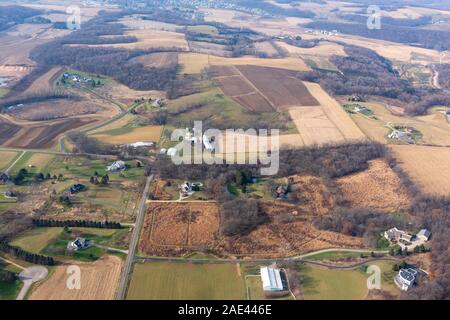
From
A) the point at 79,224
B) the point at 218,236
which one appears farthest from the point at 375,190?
the point at 79,224

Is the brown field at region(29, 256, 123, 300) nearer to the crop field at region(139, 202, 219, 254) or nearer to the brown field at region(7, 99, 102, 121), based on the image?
the crop field at region(139, 202, 219, 254)

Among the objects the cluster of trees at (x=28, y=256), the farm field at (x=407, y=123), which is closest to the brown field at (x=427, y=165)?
the farm field at (x=407, y=123)

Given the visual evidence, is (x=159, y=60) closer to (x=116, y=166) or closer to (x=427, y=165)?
(x=116, y=166)

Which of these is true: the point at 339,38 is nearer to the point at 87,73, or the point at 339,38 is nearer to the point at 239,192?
the point at 87,73

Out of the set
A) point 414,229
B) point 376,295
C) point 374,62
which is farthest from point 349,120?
point 374,62

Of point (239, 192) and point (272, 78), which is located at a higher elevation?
point (272, 78)

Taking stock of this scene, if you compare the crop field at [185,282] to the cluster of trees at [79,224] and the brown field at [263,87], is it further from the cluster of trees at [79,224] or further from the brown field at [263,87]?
the brown field at [263,87]
